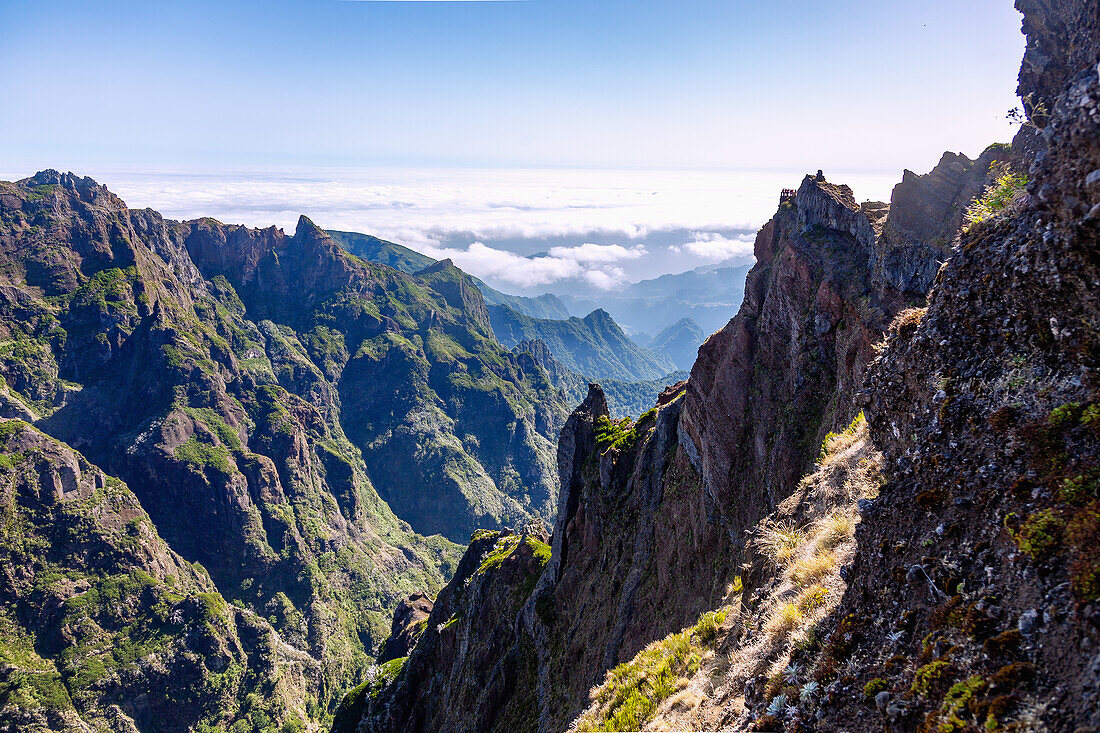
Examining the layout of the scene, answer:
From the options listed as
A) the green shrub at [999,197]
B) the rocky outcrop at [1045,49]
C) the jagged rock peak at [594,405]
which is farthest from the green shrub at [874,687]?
the jagged rock peak at [594,405]

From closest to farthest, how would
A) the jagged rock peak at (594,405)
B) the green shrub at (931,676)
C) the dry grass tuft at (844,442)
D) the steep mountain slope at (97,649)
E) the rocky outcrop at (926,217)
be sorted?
the green shrub at (931,676)
the dry grass tuft at (844,442)
the rocky outcrop at (926,217)
the jagged rock peak at (594,405)
the steep mountain slope at (97,649)

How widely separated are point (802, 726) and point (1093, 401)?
5825 millimetres

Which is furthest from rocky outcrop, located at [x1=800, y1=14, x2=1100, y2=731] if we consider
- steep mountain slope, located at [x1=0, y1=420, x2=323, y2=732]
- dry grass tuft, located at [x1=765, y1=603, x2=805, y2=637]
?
steep mountain slope, located at [x1=0, y1=420, x2=323, y2=732]

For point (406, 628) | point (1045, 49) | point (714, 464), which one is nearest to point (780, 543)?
point (714, 464)

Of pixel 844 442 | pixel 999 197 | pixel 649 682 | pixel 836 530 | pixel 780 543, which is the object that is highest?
pixel 999 197

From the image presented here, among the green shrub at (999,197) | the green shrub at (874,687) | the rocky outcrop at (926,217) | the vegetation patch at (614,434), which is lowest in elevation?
the vegetation patch at (614,434)

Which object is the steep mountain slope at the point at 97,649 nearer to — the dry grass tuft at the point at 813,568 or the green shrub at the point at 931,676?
the dry grass tuft at the point at 813,568

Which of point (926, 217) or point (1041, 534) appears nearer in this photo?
point (1041, 534)

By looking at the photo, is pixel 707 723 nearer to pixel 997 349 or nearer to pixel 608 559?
pixel 997 349

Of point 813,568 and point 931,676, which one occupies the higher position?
point 931,676

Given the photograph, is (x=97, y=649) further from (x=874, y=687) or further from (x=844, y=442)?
(x=874, y=687)

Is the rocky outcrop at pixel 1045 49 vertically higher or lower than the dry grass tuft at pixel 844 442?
higher

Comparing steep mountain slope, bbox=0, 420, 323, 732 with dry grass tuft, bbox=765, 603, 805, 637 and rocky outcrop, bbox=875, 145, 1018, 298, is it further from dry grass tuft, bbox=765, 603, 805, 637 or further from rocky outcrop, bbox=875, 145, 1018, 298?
dry grass tuft, bbox=765, 603, 805, 637

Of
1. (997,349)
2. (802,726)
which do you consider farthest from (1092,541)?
(802,726)
